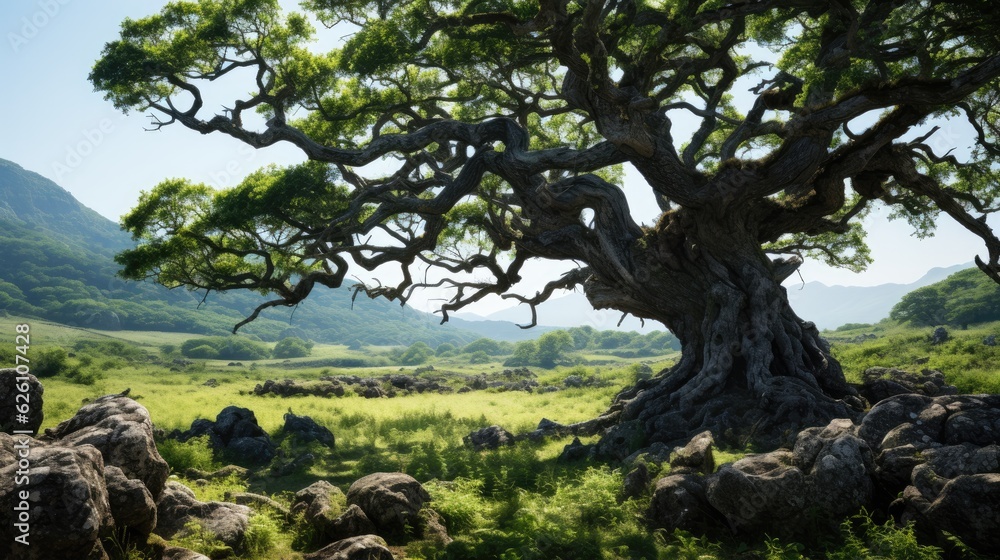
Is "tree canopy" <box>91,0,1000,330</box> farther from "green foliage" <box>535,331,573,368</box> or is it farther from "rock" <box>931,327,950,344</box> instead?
"green foliage" <box>535,331,573,368</box>

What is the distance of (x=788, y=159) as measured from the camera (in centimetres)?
1558

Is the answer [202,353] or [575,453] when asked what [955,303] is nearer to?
[575,453]

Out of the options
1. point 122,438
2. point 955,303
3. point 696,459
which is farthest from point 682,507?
point 955,303

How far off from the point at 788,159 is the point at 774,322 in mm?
4664

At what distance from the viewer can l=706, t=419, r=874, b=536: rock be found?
333 inches

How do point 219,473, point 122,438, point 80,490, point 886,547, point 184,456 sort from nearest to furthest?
point 80,490 < point 886,547 < point 122,438 < point 219,473 < point 184,456

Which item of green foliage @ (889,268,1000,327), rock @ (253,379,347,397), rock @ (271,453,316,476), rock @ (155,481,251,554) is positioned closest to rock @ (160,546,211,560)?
rock @ (155,481,251,554)

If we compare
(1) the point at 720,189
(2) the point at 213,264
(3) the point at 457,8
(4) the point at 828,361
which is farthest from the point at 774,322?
(2) the point at 213,264

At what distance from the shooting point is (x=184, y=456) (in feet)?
44.8

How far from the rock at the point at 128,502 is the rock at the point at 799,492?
7.50 m

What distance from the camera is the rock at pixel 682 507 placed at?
9.16 metres

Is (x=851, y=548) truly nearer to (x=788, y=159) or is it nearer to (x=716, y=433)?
(x=716, y=433)

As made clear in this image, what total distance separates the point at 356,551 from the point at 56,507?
3.19 meters

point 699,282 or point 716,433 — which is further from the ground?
point 699,282
